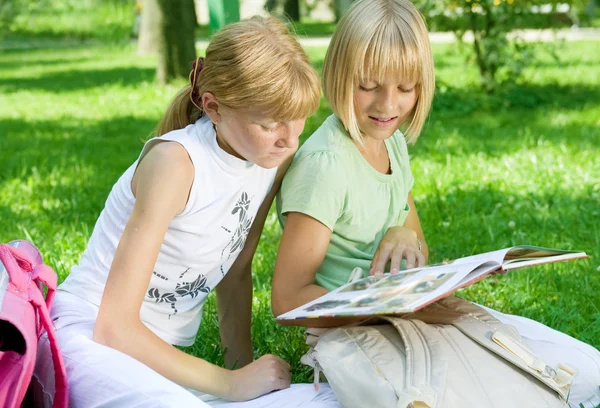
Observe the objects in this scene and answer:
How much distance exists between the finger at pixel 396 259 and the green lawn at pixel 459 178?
0.58m

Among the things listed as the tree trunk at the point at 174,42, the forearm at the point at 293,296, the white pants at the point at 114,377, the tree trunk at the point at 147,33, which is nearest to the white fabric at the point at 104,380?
the white pants at the point at 114,377

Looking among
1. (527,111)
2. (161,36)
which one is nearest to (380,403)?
(527,111)

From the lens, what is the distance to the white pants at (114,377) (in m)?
1.80

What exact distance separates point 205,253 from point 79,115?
6.30m

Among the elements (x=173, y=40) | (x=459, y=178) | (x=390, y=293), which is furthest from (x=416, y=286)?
(x=173, y=40)

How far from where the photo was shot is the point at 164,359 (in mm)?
2000

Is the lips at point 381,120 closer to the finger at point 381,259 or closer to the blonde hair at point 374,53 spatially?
the blonde hair at point 374,53

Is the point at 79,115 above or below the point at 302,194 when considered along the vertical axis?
below

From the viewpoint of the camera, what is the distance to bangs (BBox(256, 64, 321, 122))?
6.65 ft

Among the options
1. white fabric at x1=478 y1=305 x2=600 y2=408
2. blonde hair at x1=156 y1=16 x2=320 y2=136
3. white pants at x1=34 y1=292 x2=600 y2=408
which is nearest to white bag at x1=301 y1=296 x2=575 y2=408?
white pants at x1=34 y1=292 x2=600 y2=408

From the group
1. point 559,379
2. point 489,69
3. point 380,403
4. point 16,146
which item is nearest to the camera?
point 380,403

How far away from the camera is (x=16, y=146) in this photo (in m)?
6.49

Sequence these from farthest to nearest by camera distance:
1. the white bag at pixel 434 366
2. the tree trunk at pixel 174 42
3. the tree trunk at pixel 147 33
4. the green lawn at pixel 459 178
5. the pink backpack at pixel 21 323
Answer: the tree trunk at pixel 147 33
the tree trunk at pixel 174 42
the green lawn at pixel 459 178
the white bag at pixel 434 366
the pink backpack at pixel 21 323

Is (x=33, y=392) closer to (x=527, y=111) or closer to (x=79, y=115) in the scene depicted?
(x=527, y=111)
